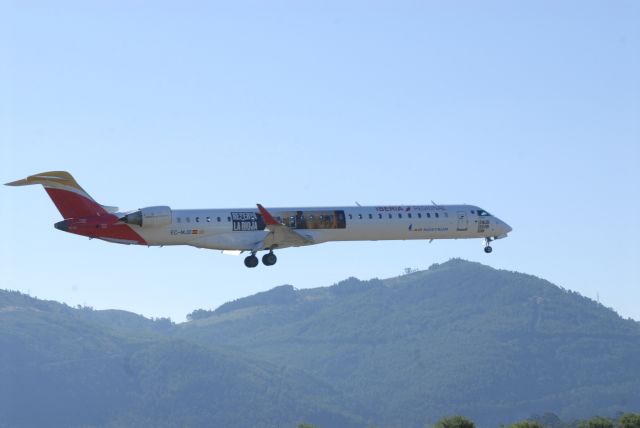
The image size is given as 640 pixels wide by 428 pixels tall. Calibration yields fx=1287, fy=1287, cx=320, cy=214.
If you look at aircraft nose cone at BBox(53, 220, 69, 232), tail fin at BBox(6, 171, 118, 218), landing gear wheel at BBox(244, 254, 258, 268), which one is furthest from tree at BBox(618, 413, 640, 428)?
aircraft nose cone at BBox(53, 220, 69, 232)

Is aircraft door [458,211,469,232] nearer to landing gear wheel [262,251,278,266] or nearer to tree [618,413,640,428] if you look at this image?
landing gear wheel [262,251,278,266]

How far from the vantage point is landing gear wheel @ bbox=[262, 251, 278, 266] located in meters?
84.9

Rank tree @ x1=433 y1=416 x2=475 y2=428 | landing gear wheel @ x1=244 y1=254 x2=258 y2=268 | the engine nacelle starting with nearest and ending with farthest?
tree @ x1=433 y1=416 x2=475 y2=428 < the engine nacelle < landing gear wheel @ x1=244 y1=254 x2=258 y2=268

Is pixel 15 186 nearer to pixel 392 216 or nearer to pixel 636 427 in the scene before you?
pixel 392 216

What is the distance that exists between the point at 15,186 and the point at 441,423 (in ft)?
97.8

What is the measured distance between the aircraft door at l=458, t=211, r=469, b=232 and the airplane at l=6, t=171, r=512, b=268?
21mm

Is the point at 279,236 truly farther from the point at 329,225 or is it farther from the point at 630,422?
A: the point at 630,422

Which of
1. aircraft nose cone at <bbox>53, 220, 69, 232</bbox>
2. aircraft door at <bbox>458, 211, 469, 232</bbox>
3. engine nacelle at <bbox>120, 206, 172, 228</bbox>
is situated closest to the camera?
aircraft nose cone at <bbox>53, 220, 69, 232</bbox>

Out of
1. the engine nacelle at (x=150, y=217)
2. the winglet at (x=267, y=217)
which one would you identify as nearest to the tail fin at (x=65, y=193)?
the engine nacelle at (x=150, y=217)

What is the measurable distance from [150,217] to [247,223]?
658cm

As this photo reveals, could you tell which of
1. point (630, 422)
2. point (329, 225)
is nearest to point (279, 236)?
point (329, 225)

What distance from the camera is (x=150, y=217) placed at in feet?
264

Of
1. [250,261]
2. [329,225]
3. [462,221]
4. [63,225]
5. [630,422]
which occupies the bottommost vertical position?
[630,422]

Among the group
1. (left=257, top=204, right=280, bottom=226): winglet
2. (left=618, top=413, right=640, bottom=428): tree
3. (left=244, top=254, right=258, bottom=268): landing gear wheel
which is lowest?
(left=618, top=413, right=640, bottom=428): tree
